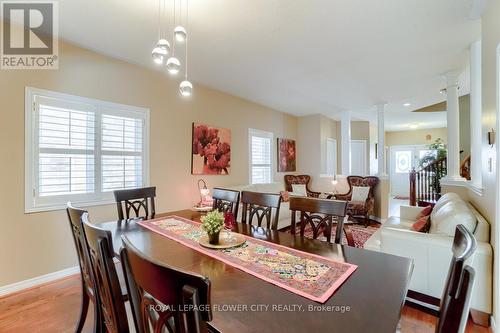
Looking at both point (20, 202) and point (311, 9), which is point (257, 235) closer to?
point (311, 9)

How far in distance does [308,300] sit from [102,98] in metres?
3.32

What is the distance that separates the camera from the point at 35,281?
8.39 ft

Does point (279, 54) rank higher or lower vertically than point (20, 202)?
higher

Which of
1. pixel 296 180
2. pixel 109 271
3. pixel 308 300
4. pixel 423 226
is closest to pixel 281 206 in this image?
pixel 296 180

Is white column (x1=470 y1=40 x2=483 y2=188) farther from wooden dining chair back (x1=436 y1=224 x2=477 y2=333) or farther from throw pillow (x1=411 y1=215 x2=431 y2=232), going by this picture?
wooden dining chair back (x1=436 y1=224 x2=477 y2=333)

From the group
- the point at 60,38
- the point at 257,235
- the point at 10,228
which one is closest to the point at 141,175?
the point at 10,228

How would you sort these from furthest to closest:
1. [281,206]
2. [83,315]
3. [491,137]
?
1. [281,206]
2. [491,137]
3. [83,315]

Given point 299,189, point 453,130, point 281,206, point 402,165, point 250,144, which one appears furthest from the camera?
point 402,165

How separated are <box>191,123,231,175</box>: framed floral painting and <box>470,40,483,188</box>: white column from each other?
3643 millimetres

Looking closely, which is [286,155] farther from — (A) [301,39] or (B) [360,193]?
(A) [301,39]

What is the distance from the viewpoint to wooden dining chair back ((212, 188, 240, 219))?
2402mm

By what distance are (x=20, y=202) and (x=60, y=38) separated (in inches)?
72.5

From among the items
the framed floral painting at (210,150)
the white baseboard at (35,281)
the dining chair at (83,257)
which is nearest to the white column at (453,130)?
the framed floral painting at (210,150)

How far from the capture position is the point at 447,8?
2.20 meters
